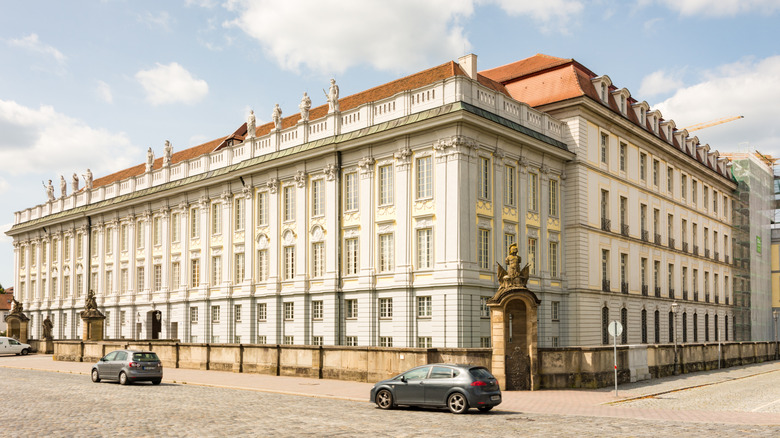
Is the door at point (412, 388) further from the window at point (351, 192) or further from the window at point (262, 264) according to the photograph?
the window at point (262, 264)

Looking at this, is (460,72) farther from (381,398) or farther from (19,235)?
(19,235)

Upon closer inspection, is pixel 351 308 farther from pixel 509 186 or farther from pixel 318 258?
pixel 509 186

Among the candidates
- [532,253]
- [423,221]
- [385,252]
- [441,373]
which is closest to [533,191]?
[532,253]

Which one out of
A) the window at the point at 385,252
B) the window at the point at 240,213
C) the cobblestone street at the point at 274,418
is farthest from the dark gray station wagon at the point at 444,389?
the window at the point at 240,213

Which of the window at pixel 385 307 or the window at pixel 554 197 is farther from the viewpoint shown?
the window at pixel 554 197

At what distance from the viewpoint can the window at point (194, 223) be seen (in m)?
55.2

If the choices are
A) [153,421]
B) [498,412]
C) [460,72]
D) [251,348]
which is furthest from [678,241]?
[153,421]

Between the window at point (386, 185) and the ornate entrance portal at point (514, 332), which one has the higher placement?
the window at point (386, 185)

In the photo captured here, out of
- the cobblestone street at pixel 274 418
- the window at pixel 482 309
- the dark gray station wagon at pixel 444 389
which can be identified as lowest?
the cobblestone street at pixel 274 418

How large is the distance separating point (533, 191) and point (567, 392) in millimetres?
17291

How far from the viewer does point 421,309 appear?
39031 millimetres

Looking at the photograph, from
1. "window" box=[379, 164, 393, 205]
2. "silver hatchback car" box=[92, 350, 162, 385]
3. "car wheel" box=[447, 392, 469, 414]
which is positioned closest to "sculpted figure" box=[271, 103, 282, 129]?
"window" box=[379, 164, 393, 205]

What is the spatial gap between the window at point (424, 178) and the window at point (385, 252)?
3.17 metres

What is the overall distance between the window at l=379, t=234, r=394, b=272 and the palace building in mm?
83
